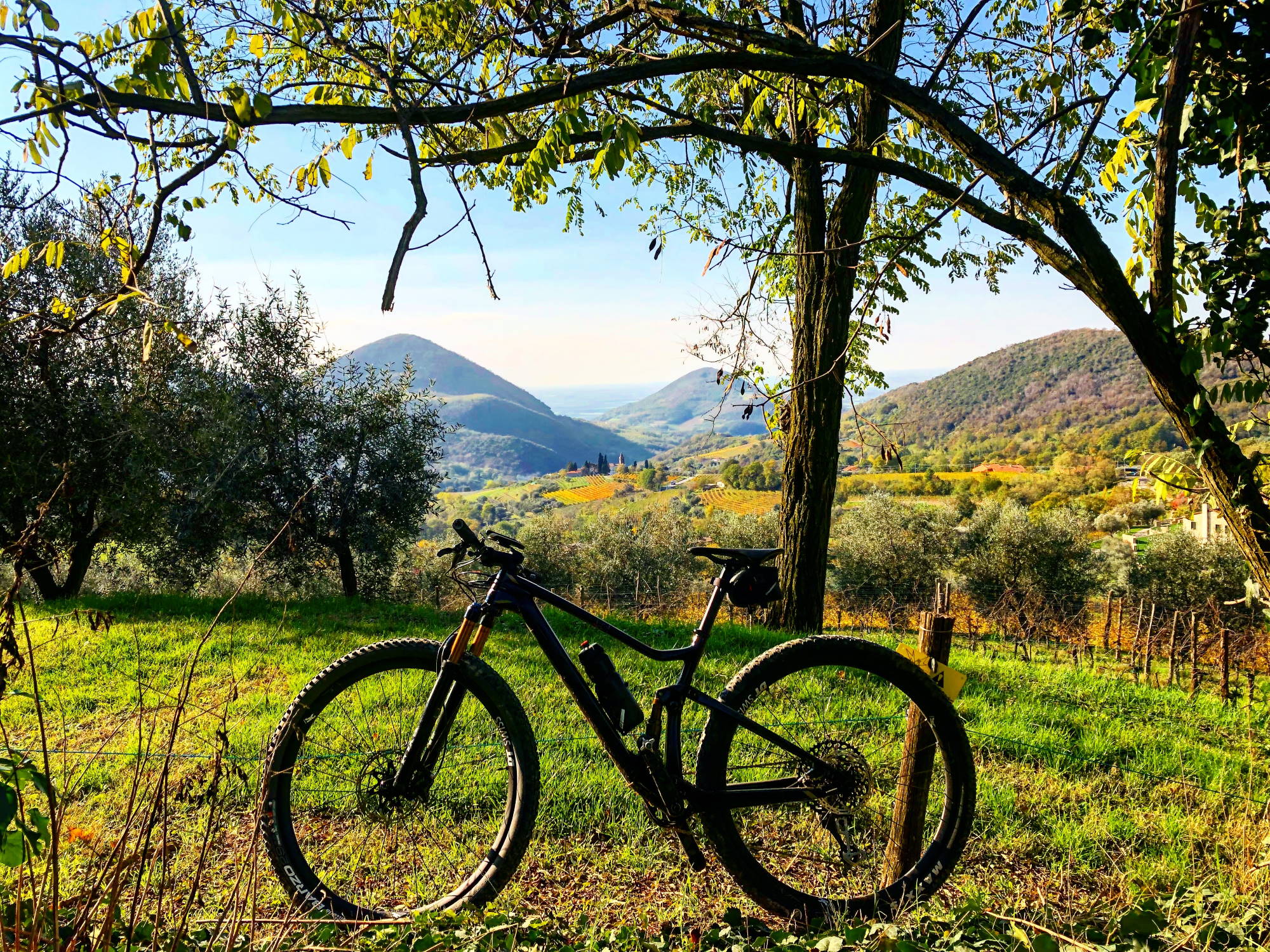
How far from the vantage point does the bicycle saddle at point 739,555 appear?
2.61 metres

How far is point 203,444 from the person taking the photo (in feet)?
41.7

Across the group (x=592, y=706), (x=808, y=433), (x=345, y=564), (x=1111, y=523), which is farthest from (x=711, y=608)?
(x=1111, y=523)

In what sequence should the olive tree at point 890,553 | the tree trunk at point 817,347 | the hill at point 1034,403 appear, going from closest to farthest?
the tree trunk at point 817,347, the olive tree at point 890,553, the hill at point 1034,403

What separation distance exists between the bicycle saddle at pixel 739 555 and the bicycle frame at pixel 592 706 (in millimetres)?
126

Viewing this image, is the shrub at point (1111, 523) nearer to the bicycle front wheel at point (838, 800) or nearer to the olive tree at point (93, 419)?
the olive tree at point (93, 419)

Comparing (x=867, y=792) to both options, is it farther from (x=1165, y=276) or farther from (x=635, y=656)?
(x=635, y=656)

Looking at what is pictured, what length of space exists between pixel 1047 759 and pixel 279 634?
643 centimetres

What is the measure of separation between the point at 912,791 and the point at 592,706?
1.23 meters

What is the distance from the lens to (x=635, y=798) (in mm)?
3434

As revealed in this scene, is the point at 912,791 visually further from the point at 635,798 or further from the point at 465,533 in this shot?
the point at 465,533

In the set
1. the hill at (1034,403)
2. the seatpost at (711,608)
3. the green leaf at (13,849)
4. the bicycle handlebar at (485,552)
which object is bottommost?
the green leaf at (13,849)

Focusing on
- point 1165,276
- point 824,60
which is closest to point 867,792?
point 1165,276

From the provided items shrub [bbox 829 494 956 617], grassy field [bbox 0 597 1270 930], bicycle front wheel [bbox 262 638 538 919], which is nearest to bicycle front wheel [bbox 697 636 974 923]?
grassy field [bbox 0 597 1270 930]

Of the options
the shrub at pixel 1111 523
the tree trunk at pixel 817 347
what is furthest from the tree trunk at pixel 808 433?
the shrub at pixel 1111 523
